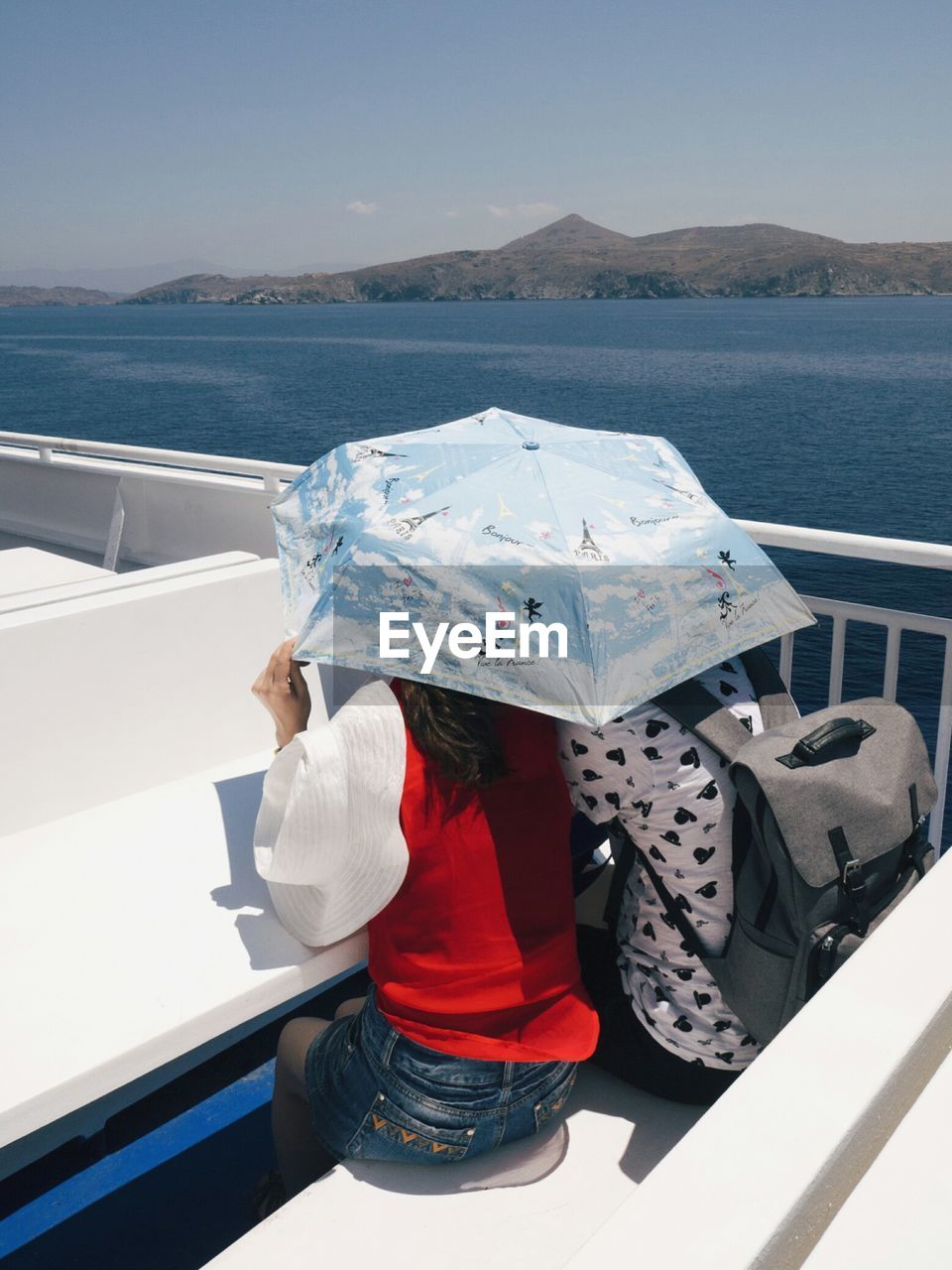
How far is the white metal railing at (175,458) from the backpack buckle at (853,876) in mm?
2539

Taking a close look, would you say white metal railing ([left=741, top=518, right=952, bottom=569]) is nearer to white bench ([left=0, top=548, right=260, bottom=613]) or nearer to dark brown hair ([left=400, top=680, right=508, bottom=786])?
dark brown hair ([left=400, top=680, right=508, bottom=786])

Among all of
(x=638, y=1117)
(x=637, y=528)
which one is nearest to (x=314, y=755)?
(x=637, y=528)

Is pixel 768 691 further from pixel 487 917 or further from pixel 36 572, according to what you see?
pixel 36 572

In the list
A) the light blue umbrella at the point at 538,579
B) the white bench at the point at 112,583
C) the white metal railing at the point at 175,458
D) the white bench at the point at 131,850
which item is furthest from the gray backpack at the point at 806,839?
the white metal railing at the point at 175,458

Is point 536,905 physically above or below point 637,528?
below

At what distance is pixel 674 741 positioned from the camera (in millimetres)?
1698

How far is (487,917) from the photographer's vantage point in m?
1.68

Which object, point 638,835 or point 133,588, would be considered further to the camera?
point 133,588

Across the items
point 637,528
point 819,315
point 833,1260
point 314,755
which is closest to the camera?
point 833,1260

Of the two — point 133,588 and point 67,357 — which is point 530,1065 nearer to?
point 133,588

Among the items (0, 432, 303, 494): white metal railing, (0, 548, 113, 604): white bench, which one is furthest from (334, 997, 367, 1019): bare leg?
(0, 548, 113, 604): white bench

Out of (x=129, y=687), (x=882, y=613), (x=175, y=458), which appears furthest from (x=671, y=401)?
(x=129, y=687)

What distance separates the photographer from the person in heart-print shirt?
66.8 inches

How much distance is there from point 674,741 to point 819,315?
456 feet
